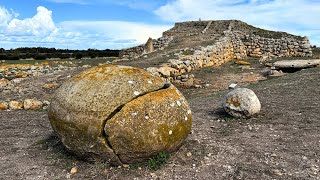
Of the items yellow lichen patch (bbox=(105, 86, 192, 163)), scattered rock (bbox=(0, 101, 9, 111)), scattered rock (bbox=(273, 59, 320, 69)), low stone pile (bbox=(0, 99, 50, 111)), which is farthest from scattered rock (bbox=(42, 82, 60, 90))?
scattered rock (bbox=(273, 59, 320, 69))

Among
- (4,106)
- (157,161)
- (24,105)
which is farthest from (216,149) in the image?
(4,106)

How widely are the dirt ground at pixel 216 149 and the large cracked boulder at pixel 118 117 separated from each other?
1.22 feet

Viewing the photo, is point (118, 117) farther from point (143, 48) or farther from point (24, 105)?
point (143, 48)

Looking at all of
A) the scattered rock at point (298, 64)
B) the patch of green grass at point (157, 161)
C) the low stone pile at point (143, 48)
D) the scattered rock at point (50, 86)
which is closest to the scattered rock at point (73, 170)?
the patch of green grass at point (157, 161)

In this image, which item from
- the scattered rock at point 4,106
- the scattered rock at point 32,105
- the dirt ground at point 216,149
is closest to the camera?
the dirt ground at point 216,149

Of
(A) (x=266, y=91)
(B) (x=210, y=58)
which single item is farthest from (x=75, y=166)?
(B) (x=210, y=58)

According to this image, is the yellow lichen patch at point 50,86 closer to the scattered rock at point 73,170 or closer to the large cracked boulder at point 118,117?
the large cracked boulder at point 118,117

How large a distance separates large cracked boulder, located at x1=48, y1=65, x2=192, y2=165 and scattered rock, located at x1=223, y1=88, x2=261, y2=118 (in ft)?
7.55

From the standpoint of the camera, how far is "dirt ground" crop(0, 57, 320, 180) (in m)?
5.64

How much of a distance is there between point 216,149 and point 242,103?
2003 mm

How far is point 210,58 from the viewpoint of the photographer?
21641 millimetres

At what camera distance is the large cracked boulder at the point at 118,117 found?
5.52 m

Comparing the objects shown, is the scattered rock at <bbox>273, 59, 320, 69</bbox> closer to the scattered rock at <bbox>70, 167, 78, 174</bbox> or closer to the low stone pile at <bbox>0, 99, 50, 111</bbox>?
the low stone pile at <bbox>0, 99, 50, 111</bbox>

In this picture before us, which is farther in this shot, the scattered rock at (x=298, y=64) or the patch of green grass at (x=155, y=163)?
the scattered rock at (x=298, y=64)
